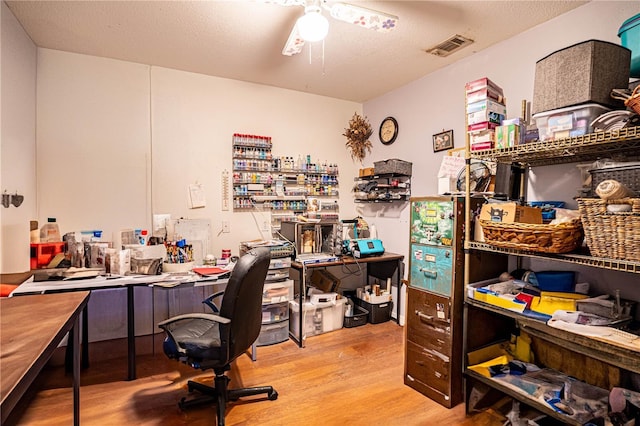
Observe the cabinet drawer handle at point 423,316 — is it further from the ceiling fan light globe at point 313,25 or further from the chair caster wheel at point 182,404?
the ceiling fan light globe at point 313,25

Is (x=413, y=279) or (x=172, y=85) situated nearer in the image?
(x=413, y=279)

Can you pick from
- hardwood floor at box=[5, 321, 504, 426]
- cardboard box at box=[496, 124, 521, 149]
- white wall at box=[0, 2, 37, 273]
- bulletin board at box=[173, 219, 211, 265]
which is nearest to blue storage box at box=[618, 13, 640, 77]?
cardboard box at box=[496, 124, 521, 149]

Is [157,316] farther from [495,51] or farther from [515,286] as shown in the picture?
[495,51]

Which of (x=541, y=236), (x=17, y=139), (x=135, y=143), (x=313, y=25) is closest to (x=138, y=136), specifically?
(x=135, y=143)

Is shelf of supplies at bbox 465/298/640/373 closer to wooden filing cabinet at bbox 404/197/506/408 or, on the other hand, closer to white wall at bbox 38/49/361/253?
wooden filing cabinet at bbox 404/197/506/408

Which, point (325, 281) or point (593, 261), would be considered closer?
point (593, 261)

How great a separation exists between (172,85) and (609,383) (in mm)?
4120

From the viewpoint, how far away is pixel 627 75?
164 centimetres

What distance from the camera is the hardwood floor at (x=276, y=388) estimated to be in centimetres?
204

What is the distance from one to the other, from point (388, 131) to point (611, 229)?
2.65 m

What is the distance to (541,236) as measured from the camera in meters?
1.66

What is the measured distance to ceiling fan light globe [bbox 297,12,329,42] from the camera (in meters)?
1.81

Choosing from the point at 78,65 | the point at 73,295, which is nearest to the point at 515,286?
the point at 73,295

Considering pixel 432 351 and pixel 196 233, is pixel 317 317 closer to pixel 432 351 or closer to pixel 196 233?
pixel 432 351
